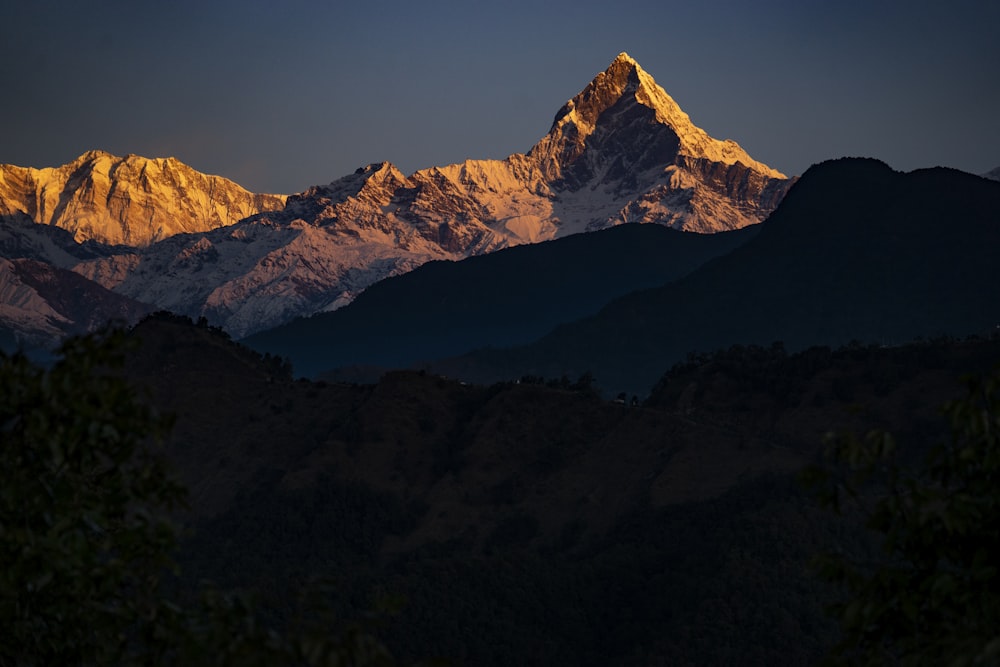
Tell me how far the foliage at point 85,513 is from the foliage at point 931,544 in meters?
6.50

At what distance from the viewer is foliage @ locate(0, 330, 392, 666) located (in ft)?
54.9

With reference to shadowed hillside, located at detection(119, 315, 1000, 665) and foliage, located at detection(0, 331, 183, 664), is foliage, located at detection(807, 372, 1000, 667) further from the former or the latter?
shadowed hillside, located at detection(119, 315, 1000, 665)

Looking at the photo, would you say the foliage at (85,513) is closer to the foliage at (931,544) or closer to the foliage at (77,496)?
the foliage at (77,496)

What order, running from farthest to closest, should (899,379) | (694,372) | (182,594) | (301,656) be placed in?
1. (694,372)
2. (899,379)
3. (182,594)
4. (301,656)

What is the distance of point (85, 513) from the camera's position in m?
16.8

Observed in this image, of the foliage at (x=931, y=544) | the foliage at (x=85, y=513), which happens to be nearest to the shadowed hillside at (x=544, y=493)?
the foliage at (x=85, y=513)

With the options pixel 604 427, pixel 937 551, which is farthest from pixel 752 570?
pixel 937 551

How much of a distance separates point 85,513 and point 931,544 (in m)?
10.5

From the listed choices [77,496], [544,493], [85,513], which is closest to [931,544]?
[85,513]

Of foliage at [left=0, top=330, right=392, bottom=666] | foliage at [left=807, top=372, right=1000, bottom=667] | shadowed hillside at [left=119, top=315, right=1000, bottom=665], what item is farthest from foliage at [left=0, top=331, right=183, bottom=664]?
shadowed hillside at [left=119, top=315, right=1000, bottom=665]

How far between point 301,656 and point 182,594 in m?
5.08

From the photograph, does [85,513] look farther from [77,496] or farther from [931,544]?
[931,544]

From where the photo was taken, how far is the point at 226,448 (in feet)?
443

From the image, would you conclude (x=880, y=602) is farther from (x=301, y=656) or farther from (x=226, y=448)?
(x=226, y=448)
